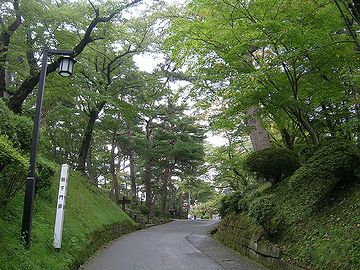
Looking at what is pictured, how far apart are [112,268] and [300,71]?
6582mm

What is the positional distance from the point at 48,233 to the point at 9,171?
1.83 metres

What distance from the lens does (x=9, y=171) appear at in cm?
540

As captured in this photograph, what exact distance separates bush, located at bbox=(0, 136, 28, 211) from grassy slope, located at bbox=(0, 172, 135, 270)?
1.38ft

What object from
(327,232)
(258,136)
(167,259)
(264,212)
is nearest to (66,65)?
(167,259)

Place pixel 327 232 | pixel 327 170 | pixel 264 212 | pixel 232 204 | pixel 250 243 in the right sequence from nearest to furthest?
pixel 327 232, pixel 327 170, pixel 264 212, pixel 250 243, pixel 232 204

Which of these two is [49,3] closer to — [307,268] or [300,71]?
[300,71]

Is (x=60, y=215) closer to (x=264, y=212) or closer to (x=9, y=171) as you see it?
(x=9, y=171)

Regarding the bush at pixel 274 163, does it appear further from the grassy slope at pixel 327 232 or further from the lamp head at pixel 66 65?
the lamp head at pixel 66 65

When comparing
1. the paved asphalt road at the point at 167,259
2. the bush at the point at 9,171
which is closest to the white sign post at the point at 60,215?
the bush at the point at 9,171

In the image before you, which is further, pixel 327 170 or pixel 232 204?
pixel 232 204

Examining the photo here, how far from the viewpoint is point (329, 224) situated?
6012mm

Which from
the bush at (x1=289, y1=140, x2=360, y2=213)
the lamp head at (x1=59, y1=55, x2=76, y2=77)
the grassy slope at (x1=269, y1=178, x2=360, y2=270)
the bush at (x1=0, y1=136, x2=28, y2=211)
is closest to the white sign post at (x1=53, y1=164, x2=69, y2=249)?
the bush at (x1=0, y1=136, x2=28, y2=211)

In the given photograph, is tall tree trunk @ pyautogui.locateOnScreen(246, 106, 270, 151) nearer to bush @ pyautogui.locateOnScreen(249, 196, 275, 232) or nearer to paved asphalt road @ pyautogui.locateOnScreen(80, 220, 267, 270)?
paved asphalt road @ pyautogui.locateOnScreen(80, 220, 267, 270)

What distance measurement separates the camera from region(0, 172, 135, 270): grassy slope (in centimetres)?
479
